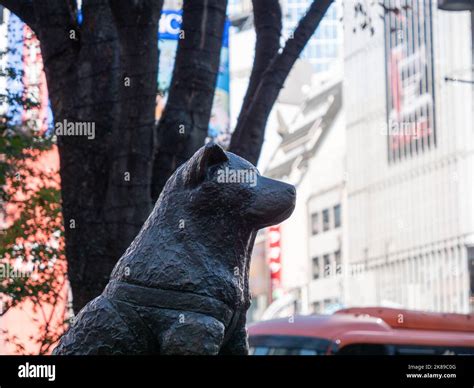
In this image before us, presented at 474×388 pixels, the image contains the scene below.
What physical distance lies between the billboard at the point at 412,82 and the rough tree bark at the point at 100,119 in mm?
68389

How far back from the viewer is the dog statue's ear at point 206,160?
15.5 feet

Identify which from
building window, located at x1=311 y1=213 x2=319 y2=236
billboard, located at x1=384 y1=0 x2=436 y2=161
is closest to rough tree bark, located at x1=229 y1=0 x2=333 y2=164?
billboard, located at x1=384 y1=0 x2=436 y2=161

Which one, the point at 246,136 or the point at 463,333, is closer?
the point at 246,136

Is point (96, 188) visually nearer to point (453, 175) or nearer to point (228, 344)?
point (228, 344)

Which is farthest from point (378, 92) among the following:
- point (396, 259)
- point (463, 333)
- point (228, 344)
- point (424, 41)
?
point (228, 344)

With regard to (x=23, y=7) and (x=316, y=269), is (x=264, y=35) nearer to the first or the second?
(x=23, y=7)

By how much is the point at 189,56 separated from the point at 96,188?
1192 millimetres

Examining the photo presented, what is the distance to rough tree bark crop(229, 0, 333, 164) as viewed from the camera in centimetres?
861

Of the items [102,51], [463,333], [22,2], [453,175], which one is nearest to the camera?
[102,51]

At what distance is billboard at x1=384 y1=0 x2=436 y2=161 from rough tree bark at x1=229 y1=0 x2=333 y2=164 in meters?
67.2

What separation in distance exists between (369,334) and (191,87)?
27.8 feet

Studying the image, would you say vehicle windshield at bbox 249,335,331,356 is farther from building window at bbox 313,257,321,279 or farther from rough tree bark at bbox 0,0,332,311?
building window at bbox 313,257,321,279

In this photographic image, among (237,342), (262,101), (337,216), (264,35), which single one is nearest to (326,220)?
(337,216)

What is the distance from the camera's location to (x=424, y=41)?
77.9 metres
